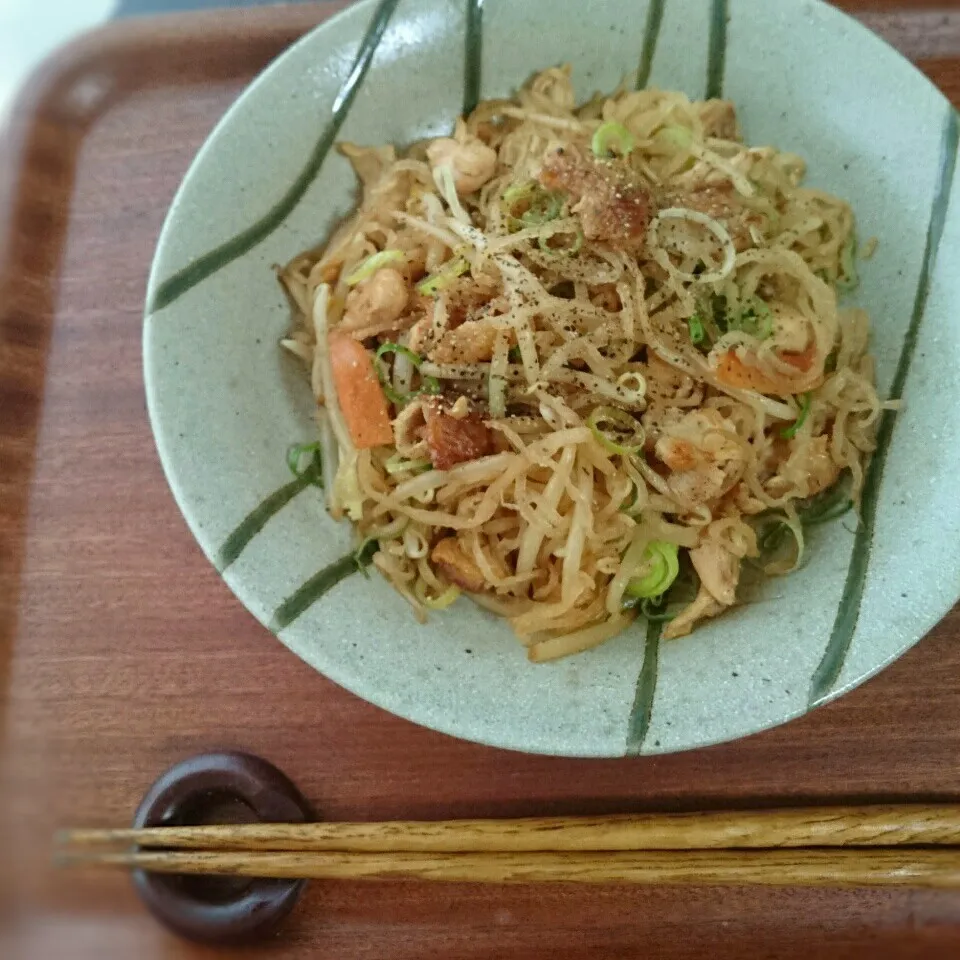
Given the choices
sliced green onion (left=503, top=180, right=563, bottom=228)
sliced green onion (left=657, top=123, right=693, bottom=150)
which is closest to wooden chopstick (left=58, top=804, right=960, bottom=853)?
sliced green onion (left=503, top=180, right=563, bottom=228)

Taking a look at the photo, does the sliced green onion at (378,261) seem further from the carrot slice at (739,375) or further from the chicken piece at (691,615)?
the chicken piece at (691,615)

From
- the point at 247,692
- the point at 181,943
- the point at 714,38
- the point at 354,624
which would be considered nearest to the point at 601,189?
the point at 714,38

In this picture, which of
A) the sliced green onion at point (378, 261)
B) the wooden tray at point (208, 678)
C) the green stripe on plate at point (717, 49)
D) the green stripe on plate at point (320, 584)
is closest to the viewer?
the green stripe on plate at point (320, 584)

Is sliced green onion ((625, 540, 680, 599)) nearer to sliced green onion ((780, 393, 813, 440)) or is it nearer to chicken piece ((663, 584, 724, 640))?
chicken piece ((663, 584, 724, 640))

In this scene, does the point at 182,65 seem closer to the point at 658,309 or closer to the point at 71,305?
the point at 71,305

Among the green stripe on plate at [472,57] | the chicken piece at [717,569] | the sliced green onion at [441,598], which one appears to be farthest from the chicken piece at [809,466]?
the green stripe on plate at [472,57]

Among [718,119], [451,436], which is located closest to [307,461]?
[451,436]

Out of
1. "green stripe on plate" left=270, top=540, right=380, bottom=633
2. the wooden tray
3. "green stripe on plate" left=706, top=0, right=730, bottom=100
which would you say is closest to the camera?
"green stripe on plate" left=270, top=540, right=380, bottom=633

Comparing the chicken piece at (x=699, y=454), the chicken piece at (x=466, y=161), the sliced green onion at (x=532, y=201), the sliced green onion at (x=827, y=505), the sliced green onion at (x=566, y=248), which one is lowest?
the sliced green onion at (x=827, y=505)
